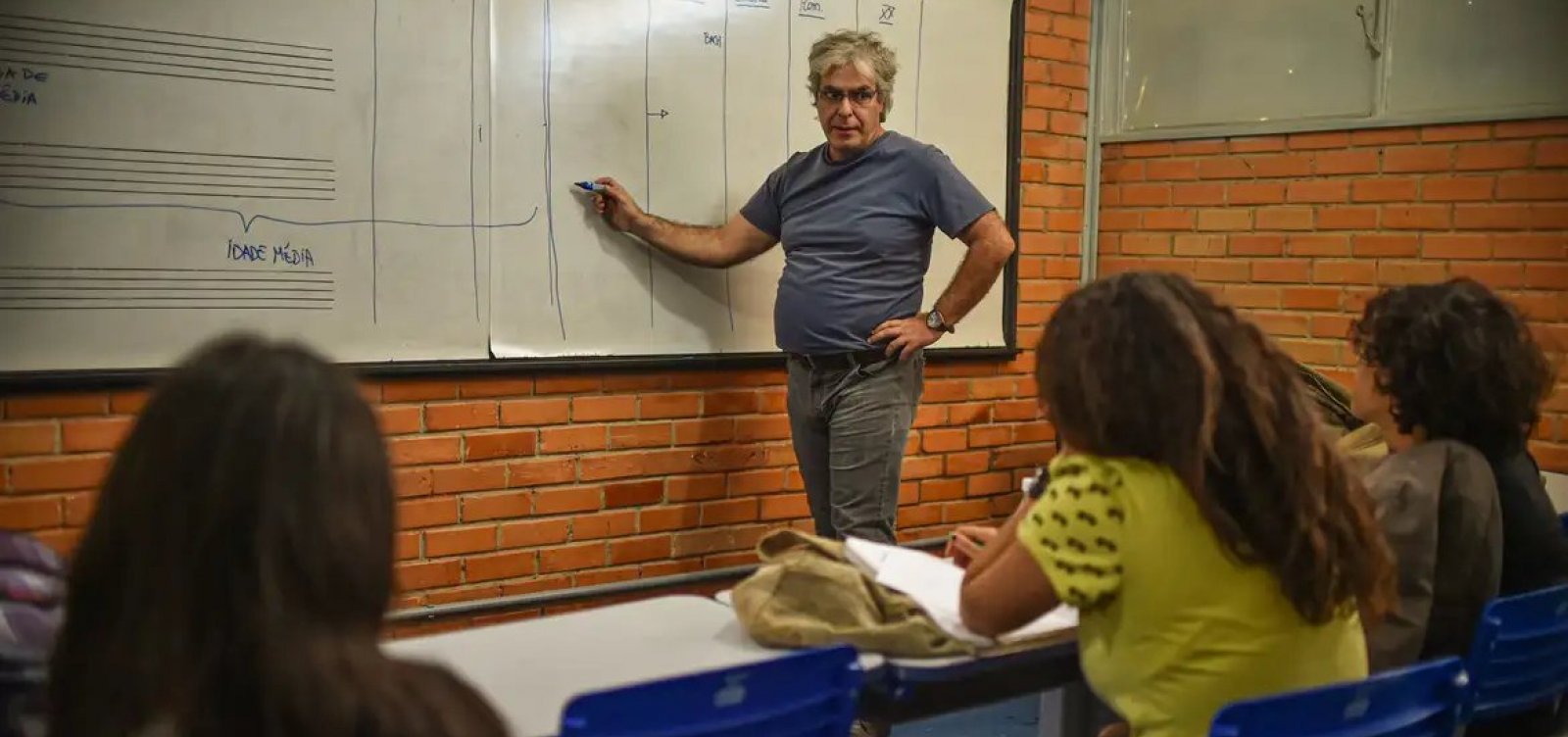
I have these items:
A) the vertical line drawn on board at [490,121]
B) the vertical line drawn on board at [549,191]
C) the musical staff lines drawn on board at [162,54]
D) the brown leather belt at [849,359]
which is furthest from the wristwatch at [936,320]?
the musical staff lines drawn on board at [162,54]

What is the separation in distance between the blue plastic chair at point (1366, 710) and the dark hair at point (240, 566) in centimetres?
88

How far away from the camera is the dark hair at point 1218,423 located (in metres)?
1.51

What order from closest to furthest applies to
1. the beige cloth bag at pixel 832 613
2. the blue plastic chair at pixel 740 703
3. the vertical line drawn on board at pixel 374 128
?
the blue plastic chair at pixel 740 703 → the beige cloth bag at pixel 832 613 → the vertical line drawn on board at pixel 374 128

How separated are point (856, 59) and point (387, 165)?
1.05 meters

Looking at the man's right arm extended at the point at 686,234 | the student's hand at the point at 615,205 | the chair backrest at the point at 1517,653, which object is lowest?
the chair backrest at the point at 1517,653

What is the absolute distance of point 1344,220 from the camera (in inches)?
146

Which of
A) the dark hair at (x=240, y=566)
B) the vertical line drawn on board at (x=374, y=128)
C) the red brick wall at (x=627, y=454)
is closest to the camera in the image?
the dark hair at (x=240, y=566)

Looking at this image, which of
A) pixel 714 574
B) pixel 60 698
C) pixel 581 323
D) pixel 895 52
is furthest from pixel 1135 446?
pixel 895 52

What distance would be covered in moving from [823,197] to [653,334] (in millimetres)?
551

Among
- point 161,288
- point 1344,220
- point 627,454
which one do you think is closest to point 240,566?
point 161,288

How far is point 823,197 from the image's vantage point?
309 cm

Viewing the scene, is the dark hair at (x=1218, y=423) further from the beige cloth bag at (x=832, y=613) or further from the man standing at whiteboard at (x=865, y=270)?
the man standing at whiteboard at (x=865, y=270)

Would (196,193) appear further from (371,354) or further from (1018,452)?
(1018,452)

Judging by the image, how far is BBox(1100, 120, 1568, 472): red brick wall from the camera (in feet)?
11.1
